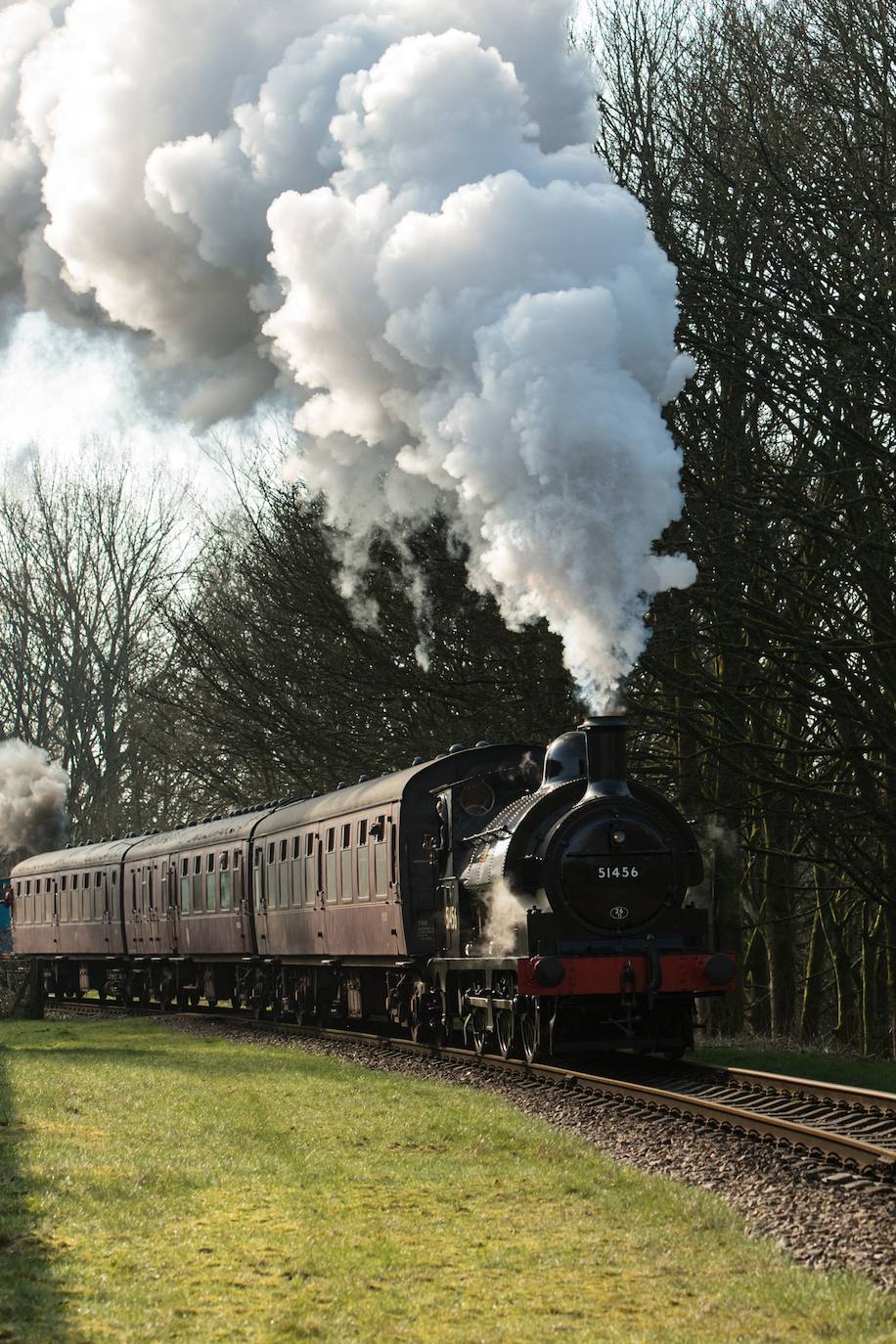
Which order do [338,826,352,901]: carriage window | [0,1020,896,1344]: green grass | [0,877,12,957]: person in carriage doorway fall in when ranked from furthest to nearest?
[0,877,12,957]: person in carriage doorway, [338,826,352,901]: carriage window, [0,1020,896,1344]: green grass

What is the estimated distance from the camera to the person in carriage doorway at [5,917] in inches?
1531

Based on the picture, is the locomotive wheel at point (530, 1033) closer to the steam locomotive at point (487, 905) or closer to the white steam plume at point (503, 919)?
the steam locomotive at point (487, 905)

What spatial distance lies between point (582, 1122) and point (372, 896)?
20.5 ft

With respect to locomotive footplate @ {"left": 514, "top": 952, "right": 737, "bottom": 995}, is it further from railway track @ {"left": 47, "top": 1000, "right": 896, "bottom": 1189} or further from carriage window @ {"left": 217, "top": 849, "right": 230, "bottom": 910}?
carriage window @ {"left": 217, "top": 849, "right": 230, "bottom": 910}

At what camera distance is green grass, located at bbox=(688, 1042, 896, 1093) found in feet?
45.5

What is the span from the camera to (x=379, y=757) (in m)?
24.1

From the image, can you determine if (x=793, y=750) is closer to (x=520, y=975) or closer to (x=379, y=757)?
(x=520, y=975)

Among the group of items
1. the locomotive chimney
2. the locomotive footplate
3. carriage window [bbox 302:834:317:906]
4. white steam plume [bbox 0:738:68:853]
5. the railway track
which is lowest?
the railway track

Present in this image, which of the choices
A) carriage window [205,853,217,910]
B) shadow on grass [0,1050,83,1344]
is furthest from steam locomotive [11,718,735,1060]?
shadow on grass [0,1050,83,1344]

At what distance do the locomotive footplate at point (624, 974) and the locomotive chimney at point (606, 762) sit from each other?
4.40ft

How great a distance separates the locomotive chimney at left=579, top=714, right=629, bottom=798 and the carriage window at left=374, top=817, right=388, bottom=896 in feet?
12.4

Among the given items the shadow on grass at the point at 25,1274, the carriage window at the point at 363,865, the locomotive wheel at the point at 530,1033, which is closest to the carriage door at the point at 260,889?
the carriage window at the point at 363,865

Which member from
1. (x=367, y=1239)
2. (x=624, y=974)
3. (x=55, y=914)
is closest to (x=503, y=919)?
(x=624, y=974)

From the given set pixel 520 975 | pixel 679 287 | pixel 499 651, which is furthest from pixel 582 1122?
pixel 499 651
